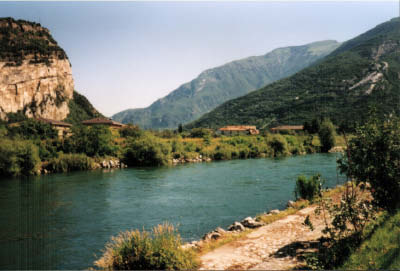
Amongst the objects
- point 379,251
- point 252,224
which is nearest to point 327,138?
point 252,224

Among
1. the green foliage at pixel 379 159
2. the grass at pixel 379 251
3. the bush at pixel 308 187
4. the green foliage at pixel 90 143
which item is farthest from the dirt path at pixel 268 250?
the green foliage at pixel 90 143

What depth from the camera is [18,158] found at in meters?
36.7

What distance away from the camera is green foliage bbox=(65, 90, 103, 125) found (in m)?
107

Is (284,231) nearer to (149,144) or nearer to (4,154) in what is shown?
(4,154)

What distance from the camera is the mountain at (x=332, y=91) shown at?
345ft

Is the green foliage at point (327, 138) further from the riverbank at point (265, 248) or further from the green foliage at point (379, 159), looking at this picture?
the green foliage at point (379, 159)

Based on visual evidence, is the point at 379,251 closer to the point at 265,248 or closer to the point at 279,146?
the point at 265,248

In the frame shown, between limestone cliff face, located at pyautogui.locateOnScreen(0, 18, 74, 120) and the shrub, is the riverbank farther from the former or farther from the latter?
limestone cliff face, located at pyautogui.locateOnScreen(0, 18, 74, 120)

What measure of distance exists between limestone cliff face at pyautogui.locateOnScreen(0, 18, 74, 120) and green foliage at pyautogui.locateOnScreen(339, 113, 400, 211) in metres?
97.7

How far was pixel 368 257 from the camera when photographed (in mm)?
6207

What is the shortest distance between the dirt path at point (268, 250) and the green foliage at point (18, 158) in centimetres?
3386

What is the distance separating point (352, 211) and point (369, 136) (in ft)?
5.89

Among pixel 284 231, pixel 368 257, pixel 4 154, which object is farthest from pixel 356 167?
pixel 4 154

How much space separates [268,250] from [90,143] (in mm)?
42548
